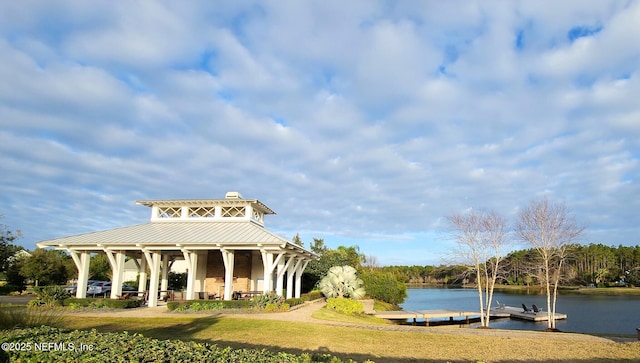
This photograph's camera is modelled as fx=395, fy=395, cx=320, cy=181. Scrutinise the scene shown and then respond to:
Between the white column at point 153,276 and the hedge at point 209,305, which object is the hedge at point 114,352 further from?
the white column at point 153,276

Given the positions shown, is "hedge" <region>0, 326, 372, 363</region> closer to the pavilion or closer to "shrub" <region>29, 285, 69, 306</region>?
the pavilion

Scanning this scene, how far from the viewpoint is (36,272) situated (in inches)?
1346

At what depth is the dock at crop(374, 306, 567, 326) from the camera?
2556cm

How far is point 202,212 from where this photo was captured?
2450 centimetres

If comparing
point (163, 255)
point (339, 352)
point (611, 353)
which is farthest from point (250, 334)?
point (163, 255)

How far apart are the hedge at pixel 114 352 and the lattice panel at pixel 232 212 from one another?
17110 mm

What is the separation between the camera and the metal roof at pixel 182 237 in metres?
18.7

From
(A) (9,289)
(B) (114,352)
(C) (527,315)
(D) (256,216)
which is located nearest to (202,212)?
(D) (256,216)

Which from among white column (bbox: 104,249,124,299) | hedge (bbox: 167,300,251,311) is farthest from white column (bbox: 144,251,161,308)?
hedge (bbox: 167,300,251,311)

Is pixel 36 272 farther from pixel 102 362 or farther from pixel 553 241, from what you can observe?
pixel 553 241

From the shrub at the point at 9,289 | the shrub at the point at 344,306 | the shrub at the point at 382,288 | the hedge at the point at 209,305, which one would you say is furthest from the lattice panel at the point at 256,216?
the shrub at the point at 9,289

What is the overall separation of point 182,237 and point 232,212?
15.0 ft

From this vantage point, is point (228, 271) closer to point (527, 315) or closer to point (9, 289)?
point (527, 315)

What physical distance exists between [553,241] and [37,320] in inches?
907
